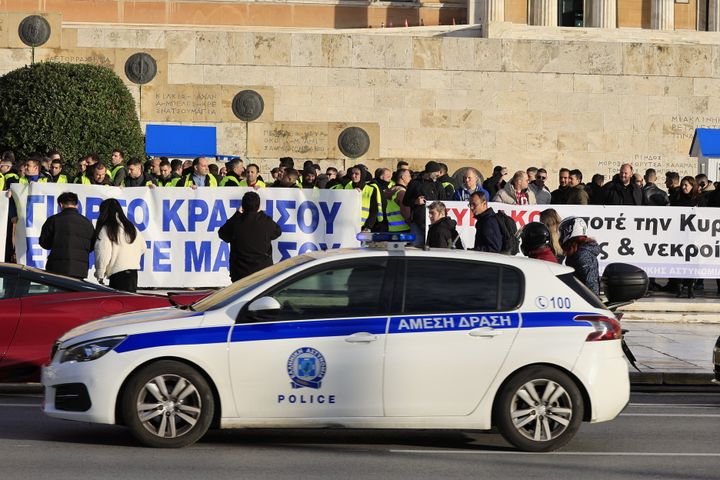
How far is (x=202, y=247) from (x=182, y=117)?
11.7 m

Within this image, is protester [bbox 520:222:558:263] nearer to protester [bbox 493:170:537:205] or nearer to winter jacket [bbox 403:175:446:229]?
winter jacket [bbox 403:175:446:229]

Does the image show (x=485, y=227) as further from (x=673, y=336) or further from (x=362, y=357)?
(x=362, y=357)

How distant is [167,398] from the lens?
9.16 m

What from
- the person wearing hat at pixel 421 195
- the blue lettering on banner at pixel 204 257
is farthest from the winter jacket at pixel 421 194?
the blue lettering on banner at pixel 204 257

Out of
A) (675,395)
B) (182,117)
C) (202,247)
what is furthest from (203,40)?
(675,395)

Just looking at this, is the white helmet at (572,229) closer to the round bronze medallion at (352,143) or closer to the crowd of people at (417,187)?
the crowd of people at (417,187)

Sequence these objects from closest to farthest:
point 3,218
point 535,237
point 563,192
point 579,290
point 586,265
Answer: point 579,290
point 535,237
point 586,265
point 3,218
point 563,192

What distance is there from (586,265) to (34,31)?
20.4 metres

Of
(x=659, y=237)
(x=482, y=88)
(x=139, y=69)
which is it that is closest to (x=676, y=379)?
(x=659, y=237)

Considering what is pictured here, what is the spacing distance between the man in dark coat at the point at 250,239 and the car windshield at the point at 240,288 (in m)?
4.85

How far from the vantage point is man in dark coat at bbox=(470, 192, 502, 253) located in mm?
15078

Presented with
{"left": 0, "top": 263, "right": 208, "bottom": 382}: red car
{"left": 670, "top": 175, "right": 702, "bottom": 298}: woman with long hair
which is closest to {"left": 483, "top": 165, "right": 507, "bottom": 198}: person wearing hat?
{"left": 670, "top": 175, "right": 702, "bottom": 298}: woman with long hair

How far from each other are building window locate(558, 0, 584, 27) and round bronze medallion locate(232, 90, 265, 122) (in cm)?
2600

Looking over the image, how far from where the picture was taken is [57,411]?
930 cm
